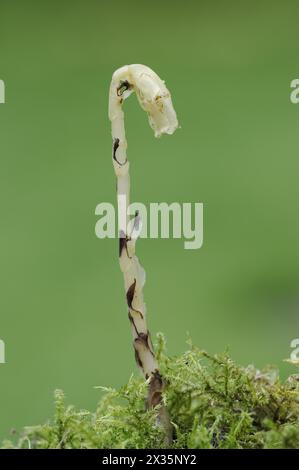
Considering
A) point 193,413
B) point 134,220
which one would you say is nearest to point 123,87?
point 134,220

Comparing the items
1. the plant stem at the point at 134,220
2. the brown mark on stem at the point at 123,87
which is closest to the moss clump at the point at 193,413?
the plant stem at the point at 134,220

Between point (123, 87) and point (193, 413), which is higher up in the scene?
point (123, 87)

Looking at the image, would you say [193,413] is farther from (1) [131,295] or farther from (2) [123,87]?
(2) [123,87]

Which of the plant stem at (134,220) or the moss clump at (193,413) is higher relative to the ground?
the plant stem at (134,220)

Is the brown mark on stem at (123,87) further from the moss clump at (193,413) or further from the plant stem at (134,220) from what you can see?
the moss clump at (193,413)

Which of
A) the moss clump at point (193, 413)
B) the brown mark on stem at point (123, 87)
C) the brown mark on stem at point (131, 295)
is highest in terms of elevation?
the brown mark on stem at point (123, 87)

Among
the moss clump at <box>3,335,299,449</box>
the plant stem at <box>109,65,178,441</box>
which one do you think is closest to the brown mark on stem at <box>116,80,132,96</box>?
the plant stem at <box>109,65,178,441</box>

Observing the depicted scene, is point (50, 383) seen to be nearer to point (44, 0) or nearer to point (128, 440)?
point (128, 440)

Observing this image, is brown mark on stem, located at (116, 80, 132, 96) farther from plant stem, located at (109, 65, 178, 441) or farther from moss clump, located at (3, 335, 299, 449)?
moss clump, located at (3, 335, 299, 449)
